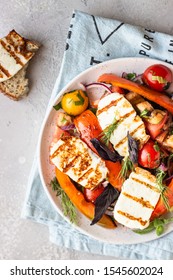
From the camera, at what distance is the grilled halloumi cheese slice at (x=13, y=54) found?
8.55ft

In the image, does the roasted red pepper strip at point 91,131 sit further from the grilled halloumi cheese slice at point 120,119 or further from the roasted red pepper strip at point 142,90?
the roasted red pepper strip at point 142,90

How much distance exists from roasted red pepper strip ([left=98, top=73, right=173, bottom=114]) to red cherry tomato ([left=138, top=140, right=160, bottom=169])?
186mm

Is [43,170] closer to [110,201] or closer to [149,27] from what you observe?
[110,201]

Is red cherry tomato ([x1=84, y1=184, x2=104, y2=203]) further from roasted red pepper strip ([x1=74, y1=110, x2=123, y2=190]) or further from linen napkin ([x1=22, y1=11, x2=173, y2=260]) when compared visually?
linen napkin ([x1=22, y1=11, x2=173, y2=260])

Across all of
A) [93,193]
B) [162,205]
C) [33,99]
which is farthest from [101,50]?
[162,205]

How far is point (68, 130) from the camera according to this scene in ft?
8.26

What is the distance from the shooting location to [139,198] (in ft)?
8.07

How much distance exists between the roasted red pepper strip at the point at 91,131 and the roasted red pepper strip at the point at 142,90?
0.19 meters

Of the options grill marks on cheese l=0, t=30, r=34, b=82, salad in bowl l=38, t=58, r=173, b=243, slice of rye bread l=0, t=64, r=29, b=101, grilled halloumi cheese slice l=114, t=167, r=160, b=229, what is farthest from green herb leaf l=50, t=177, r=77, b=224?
grill marks on cheese l=0, t=30, r=34, b=82

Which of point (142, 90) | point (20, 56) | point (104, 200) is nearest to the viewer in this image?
point (142, 90)

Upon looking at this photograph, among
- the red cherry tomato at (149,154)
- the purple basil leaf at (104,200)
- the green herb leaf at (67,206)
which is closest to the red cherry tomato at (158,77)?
the red cherry tomato at (149,154)

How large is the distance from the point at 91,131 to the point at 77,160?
0.16 meters

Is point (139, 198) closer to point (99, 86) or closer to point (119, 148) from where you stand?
point (119, 148)

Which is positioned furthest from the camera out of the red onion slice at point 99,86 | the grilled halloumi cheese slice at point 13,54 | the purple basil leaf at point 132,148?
the grilled halloumi cheese slice at point 13,54
